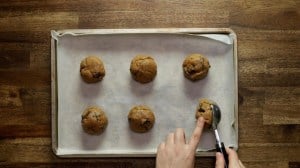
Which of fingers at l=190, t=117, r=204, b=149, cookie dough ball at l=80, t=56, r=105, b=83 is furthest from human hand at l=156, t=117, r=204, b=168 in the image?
cookie dough ball at l=80, t=56, r=105, b=83

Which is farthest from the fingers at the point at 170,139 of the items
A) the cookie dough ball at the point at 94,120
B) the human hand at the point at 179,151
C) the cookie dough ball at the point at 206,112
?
the cookie dough ball at the point at 94,120

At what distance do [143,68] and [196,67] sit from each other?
6.7 inches

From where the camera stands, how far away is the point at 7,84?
153 centimetres

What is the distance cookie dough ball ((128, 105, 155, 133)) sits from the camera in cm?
143

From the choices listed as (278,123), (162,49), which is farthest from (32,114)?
(278,123)

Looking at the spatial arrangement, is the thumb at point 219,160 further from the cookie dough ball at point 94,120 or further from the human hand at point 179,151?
the cookie dough ball at point 94,120

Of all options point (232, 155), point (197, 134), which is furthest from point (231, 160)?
point (197, 134)

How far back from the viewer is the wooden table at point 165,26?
1.50m

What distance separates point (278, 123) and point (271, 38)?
0.29 meters

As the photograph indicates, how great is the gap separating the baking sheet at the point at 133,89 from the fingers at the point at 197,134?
0.05 m

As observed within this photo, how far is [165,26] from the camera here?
151cm

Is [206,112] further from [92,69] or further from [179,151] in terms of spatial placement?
[92,69]

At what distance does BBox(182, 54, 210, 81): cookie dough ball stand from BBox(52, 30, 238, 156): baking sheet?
0.09ft

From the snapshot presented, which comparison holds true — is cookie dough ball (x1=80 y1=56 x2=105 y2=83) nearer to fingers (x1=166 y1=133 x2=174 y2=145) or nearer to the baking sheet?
the baking sheet
